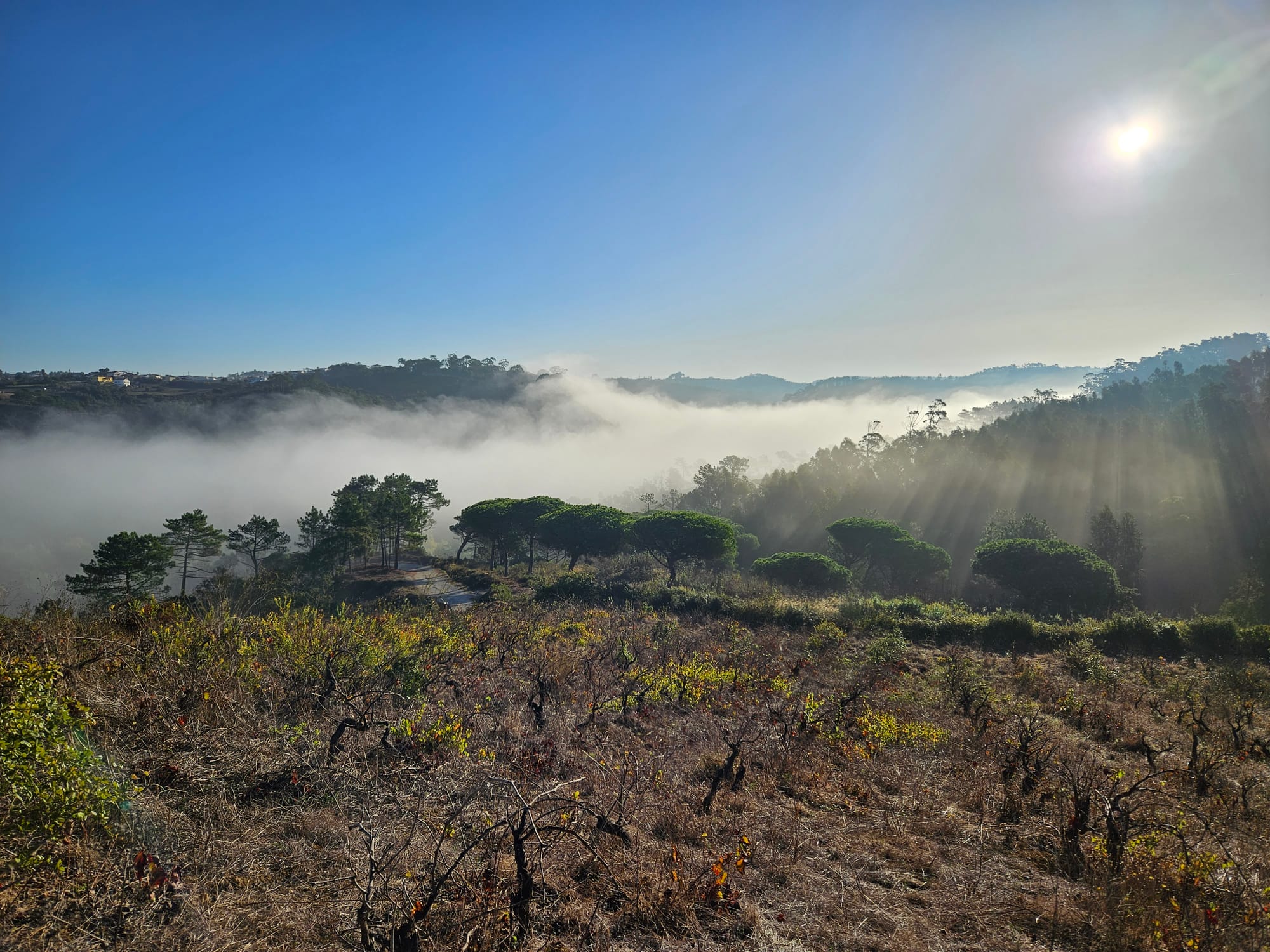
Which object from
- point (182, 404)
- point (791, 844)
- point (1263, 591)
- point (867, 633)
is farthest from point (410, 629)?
point (182, 404)

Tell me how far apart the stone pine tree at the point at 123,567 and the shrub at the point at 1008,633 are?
106ft

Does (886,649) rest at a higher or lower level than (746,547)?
higher

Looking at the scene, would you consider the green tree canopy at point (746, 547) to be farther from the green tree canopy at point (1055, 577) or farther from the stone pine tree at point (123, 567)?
the stone pine tree at point (123, 567)

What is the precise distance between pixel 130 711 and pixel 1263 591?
40678mm

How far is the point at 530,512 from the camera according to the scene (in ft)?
133

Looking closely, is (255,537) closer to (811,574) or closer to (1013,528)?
(811,574)

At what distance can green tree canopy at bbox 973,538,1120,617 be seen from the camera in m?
27.1

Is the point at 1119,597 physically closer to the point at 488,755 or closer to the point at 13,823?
the point at 488,755

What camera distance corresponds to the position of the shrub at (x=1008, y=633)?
15594 millimetres

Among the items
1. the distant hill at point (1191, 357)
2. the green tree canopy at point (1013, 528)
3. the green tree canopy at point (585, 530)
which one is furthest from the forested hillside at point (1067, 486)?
the distant hill at point (1191, 357)

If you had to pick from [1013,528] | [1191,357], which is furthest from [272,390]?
[1191,357]

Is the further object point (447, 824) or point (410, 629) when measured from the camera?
point (410, 629)

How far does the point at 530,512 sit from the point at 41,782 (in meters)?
37.9

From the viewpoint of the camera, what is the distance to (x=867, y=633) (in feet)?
51.5
